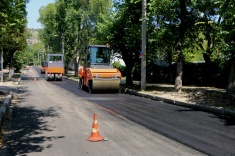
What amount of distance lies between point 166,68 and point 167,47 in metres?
10.2

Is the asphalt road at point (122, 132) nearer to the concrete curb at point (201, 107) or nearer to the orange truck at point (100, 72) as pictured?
the concrete curb at point (201, 107)

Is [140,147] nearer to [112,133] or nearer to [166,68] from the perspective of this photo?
[112,133]

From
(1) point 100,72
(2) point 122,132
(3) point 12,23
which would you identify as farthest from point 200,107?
(3) point 12,23

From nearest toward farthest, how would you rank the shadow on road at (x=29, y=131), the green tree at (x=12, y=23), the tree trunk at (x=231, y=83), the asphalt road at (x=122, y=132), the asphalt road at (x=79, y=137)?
the asphalt road at (x=79, y=137), the asphalt road at (x=122, y=132), the shadow on road at (x=29, y=131), the tree trunk at (x=231, y=83), the green tree at (x=12, y=23)

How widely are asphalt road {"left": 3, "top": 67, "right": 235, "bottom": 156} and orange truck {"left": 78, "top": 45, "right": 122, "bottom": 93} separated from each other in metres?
7.06

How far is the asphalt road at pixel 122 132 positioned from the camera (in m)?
6.91

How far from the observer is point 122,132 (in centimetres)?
875

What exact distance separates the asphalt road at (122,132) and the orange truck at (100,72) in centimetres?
706

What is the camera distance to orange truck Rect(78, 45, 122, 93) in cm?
2030

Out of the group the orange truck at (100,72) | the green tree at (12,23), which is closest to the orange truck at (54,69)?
the green tree at (12,23)

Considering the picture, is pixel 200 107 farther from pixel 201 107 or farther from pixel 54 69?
pixel 54 69

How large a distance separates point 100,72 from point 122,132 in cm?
1173

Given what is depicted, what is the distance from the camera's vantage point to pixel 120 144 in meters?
7.38

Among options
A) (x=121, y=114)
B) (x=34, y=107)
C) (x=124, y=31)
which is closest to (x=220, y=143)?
(x=121, y=114)
